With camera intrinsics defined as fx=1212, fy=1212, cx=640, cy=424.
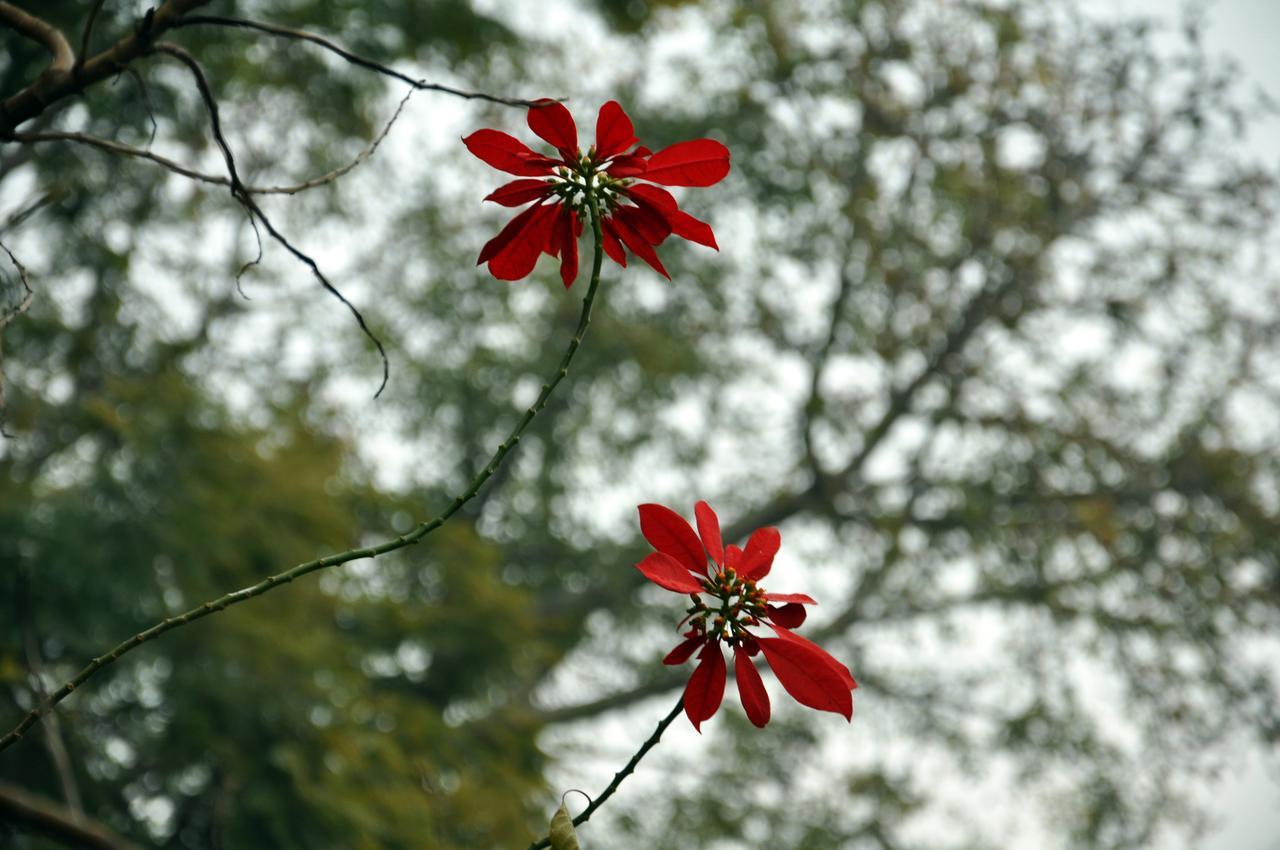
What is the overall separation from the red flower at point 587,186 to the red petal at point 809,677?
0.72 feet

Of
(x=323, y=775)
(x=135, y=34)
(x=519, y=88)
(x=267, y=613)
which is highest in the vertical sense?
(x=519, y=88)

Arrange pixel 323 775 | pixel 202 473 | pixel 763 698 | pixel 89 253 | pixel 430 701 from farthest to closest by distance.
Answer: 1. pixel 430 701
2. pixel 202 473
3. pixel 89 253
4. pixel 323 775
5. pixel 763 698

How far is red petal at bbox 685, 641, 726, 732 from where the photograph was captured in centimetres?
63

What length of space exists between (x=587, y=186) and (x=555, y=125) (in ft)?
0.13

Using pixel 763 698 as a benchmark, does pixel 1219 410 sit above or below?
above

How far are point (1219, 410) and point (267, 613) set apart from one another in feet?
16.7

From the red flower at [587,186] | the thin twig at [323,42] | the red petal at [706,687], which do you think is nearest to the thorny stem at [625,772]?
the red petal at [706,687]

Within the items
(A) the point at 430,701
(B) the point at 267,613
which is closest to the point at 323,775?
(B) the point at 267,613

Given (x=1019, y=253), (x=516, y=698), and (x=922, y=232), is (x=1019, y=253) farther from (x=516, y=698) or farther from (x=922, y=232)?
(x=516, y=698)

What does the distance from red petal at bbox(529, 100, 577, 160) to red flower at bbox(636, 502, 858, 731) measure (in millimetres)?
215

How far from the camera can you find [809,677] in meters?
0.61

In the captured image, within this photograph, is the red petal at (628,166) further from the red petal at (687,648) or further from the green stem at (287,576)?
the red petal at (687,648)

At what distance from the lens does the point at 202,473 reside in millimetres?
3805

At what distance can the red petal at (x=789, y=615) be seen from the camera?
0.64 m
